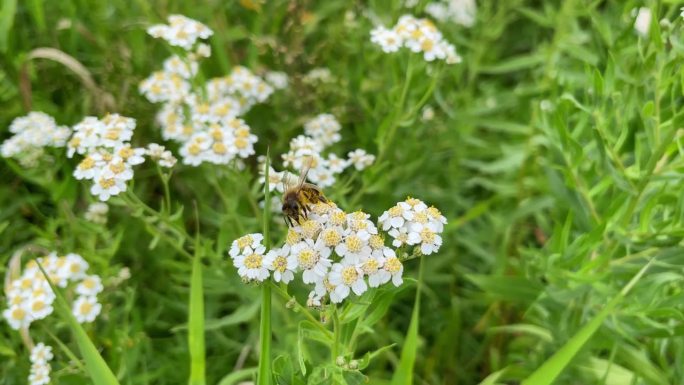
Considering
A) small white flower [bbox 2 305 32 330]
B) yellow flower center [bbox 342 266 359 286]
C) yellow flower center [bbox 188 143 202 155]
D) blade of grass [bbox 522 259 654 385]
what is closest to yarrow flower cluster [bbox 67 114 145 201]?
yellow flower center [bbox 188 143 202 155]

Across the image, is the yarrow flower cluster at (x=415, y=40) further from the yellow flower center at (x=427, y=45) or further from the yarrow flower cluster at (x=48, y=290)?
the yarrow flower cluster at (x=48, y=290)

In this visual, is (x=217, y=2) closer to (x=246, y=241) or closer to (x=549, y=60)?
(x=549, y=60)

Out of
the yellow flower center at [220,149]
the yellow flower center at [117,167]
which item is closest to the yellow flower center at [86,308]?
the yellow flower center at [117,167]

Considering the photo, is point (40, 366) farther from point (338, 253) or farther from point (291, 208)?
point (338, 253)

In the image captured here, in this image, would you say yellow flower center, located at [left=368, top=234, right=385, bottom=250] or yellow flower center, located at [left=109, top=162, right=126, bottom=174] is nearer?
yellow flower center, located at [left=368, top=234, right=385, bottom=250]

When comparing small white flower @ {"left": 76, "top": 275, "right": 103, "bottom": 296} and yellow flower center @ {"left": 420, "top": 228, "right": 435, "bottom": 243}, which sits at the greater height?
small white flower @ {"left": 76, "top": 275, "right": 103, "bottom": 296}

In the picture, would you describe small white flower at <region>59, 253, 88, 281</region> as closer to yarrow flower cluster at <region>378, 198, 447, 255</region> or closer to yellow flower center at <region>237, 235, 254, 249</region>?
yellow flower center at <region>237, 235, 254, 249</region>
